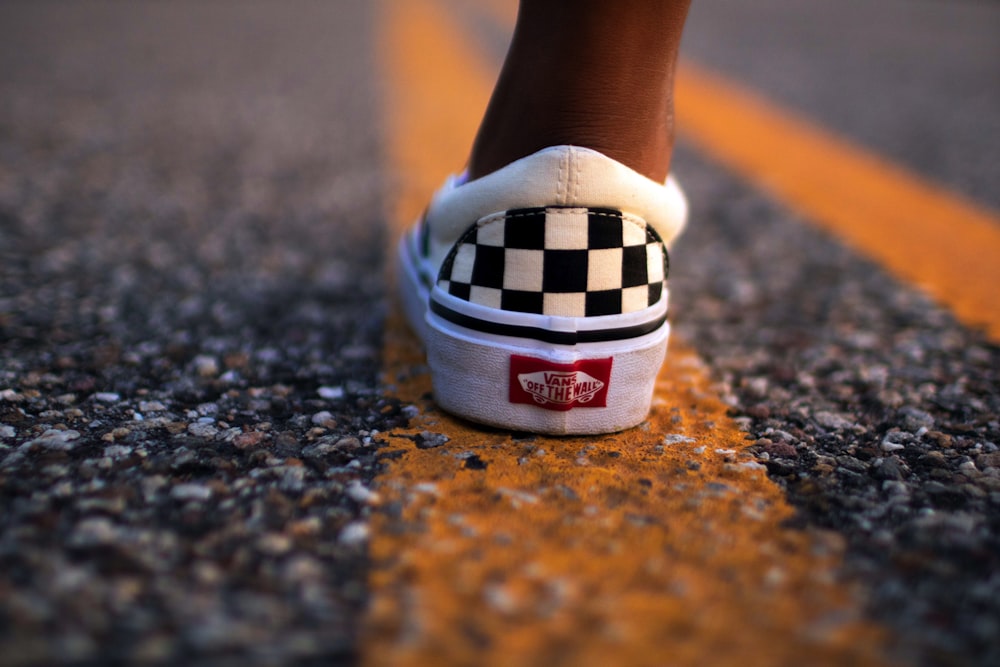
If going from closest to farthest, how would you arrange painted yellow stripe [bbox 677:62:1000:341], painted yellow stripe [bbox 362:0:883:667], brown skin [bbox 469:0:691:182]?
painted yellow stripe [bbox 362:0:883:667] < brown skin [bbox 469:0:691:182] < painted yellow stripe [bbox 677:62:1000:341]

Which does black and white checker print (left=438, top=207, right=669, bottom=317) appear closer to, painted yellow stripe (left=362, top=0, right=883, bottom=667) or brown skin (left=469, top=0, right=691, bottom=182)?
brown skin (left=469, top=0, right=691, bottom=182)

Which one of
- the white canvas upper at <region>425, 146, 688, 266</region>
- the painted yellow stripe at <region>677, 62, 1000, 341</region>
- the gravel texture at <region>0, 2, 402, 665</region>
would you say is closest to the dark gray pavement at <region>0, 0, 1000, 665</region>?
the gravel texture at <region>0, 2, 402, 665</region>

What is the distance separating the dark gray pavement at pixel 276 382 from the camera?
2.61 feet

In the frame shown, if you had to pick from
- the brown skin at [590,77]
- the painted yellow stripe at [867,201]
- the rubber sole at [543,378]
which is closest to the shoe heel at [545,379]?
the rubber sole at [543,378]

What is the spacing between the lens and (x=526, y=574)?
86cm

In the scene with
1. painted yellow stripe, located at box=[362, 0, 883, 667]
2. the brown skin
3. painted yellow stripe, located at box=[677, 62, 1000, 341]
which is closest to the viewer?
painted yellow stripe, located at box=[362, 0, 883, 667]

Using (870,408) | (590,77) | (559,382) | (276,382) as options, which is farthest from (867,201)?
(276,382)

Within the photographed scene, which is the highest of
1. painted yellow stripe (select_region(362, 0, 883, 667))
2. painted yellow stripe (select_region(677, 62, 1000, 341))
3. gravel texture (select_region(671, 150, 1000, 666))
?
painted yellow stripe (select_region(677, 62, 1000, 341))

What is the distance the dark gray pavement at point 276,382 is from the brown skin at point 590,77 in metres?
0.53

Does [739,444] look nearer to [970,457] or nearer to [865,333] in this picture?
[970,457]

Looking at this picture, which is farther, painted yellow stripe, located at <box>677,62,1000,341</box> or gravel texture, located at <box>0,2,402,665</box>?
painted yellow stripe, located at <box>677,62,1000,341</box>

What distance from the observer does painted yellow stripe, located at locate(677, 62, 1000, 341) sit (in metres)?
2.01

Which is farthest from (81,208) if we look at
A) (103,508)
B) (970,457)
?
(970,457)

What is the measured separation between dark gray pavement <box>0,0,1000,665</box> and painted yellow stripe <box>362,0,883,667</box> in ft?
0.16
